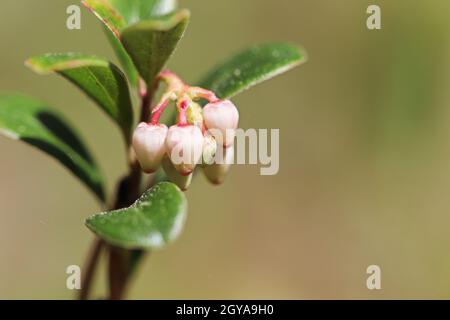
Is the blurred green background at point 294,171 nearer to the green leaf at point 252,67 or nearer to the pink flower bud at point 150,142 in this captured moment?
the green leaf at point 252,67

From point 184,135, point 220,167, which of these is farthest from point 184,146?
point 220,167

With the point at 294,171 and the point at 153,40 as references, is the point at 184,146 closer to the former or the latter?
the point at 153,40

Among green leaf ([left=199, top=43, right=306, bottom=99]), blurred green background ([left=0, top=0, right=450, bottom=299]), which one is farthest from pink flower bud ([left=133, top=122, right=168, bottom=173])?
blurred green background ([left=0, top=0, right=450, bottom=299])

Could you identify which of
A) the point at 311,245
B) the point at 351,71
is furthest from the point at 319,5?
the point at 311,245

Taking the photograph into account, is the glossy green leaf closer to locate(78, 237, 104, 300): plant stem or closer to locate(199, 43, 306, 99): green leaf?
locate(199, 43, 306, 99): green leaf

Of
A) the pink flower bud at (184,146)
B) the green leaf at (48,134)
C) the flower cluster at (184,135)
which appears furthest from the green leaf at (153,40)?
the green leaf at (48,134)
